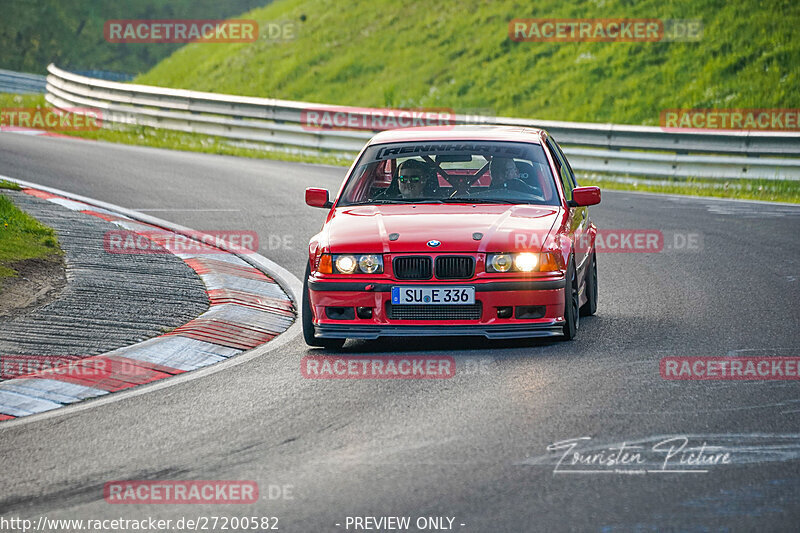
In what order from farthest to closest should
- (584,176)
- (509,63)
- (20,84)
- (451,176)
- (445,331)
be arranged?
(20,84), (509,63), (584,176), (451,176), (445,331)

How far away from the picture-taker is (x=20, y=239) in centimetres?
1106

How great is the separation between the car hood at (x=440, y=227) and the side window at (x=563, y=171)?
841 mm

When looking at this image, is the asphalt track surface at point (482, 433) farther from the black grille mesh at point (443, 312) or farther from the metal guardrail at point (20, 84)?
the metal guardrail at point (20, 84)

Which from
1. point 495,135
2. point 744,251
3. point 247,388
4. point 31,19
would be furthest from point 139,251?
point 31,19

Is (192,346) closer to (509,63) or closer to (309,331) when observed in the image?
(309,331)

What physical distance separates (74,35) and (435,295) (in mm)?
58681

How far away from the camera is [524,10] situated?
35.3 metres

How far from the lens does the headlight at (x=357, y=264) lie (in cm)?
798

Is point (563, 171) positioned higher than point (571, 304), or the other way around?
point (563, 171)

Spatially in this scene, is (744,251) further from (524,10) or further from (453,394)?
(524,10)

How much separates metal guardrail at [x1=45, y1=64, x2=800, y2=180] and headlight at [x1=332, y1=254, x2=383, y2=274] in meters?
12.6

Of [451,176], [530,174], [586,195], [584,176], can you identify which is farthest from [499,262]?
[584,176]

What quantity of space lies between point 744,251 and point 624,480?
27.2 ft

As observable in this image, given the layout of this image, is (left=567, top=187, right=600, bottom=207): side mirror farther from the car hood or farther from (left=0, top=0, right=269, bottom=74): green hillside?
(left=0, top=0, right=269, bottom=74): green hillside
